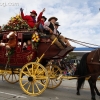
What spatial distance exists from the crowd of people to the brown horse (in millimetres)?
785

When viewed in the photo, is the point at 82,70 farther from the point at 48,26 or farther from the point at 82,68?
the point at 48,26

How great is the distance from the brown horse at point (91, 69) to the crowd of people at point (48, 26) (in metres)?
0.79

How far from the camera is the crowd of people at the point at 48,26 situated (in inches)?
284

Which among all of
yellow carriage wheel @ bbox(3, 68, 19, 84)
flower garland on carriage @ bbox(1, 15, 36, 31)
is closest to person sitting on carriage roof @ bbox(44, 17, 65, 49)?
flower garland on carriage @ bbox(1, 15, 36, 31)

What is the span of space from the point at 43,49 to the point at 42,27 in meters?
0.85

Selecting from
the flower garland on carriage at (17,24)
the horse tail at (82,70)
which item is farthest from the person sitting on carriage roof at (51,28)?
the horse tail at (82,70)

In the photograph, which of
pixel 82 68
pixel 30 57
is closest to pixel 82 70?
pixel 82 68

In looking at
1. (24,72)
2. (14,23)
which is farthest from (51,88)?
(14,23)

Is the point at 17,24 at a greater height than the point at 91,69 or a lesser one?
greater

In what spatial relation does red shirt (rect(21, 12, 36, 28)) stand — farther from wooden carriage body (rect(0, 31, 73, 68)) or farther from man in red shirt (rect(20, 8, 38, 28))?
wooden carriage body (rect(0, 31, 73, 68))

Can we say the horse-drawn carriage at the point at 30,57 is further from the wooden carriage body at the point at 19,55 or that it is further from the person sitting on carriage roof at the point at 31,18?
the person sitting on carriage roof at the point at 31,18

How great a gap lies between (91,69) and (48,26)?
2.31m

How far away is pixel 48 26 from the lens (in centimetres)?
751

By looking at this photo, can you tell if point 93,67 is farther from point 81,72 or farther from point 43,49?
point 43,49
